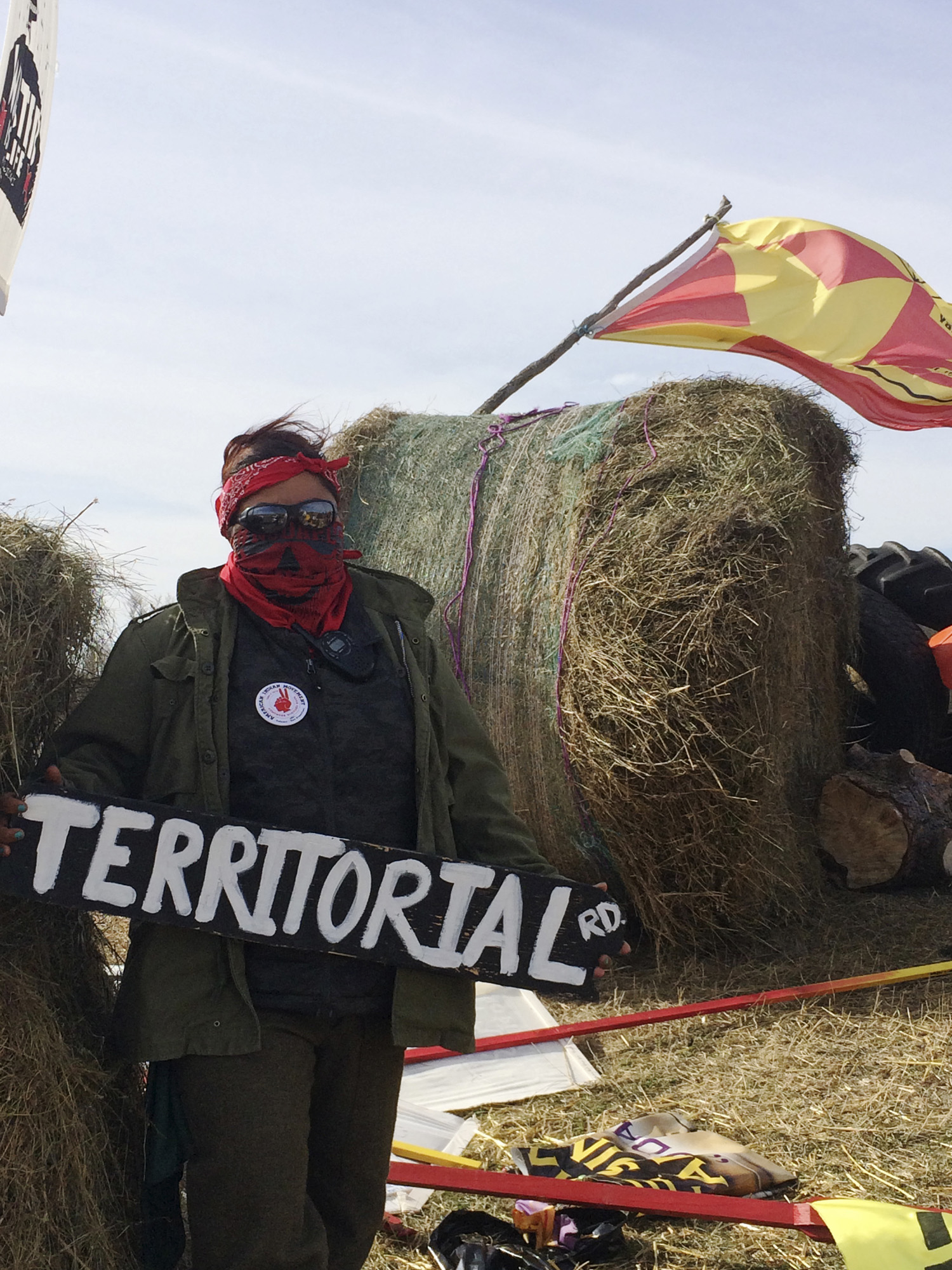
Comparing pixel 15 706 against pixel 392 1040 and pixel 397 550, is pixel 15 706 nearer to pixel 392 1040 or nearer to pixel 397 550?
pixel 392 1040

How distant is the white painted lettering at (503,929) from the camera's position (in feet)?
8.55

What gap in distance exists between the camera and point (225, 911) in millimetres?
2451

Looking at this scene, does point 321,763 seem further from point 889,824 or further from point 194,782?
point 889,824

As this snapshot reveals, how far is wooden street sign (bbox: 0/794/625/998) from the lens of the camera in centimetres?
239

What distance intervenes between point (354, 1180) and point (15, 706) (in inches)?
47.6

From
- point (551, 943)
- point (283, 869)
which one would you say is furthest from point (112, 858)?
point (551, 943)

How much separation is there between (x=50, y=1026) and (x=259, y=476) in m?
1.23

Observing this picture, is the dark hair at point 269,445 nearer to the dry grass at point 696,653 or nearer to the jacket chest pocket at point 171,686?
the jacket chest pocket at point 171,686

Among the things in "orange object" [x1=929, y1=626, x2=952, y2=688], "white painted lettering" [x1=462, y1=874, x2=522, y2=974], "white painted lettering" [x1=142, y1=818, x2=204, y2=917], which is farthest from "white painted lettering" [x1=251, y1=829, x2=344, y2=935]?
"orange object" [x1=929, y1=626, x2=952, y2=688]

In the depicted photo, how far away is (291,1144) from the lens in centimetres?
241

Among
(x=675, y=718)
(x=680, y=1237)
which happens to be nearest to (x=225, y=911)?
(x=680, y=1237)

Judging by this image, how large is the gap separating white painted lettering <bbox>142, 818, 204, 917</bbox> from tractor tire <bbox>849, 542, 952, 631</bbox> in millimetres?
5545

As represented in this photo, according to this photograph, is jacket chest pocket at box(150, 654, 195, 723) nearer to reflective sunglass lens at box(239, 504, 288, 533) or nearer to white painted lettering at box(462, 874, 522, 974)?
reflective sunglass lens at box(239, 504, 288, 533)

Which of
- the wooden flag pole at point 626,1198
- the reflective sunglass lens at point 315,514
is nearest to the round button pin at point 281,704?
the reflective sunglass lens at point 315,514
